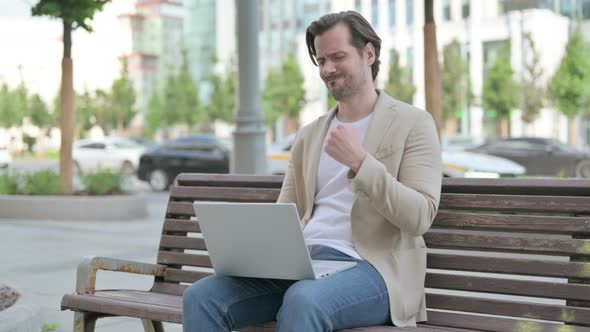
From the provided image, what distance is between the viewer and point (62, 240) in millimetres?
10773

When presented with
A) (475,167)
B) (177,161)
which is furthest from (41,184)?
(177,161)

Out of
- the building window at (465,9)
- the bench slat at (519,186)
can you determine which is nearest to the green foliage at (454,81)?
the building window at (465,9)

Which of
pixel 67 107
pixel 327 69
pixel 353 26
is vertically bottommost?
pixel 67 107

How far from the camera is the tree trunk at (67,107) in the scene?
1373cm

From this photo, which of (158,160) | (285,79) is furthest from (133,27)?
(158,160)

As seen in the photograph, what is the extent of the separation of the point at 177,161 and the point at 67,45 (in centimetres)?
844

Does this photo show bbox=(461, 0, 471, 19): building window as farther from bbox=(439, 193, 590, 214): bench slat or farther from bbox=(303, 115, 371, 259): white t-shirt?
bbox=(303, 115, 371, 259): white t-shirt

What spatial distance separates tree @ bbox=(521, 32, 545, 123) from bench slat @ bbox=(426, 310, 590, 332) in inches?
1646

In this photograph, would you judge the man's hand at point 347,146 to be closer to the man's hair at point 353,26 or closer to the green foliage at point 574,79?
the man's hair at point 353,26

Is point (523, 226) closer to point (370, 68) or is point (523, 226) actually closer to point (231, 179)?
point (370, 68)

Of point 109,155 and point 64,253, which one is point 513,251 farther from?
point 109,155

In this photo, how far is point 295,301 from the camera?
2838mm

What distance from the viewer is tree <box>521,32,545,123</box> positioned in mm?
43781

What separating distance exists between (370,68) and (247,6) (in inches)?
248
